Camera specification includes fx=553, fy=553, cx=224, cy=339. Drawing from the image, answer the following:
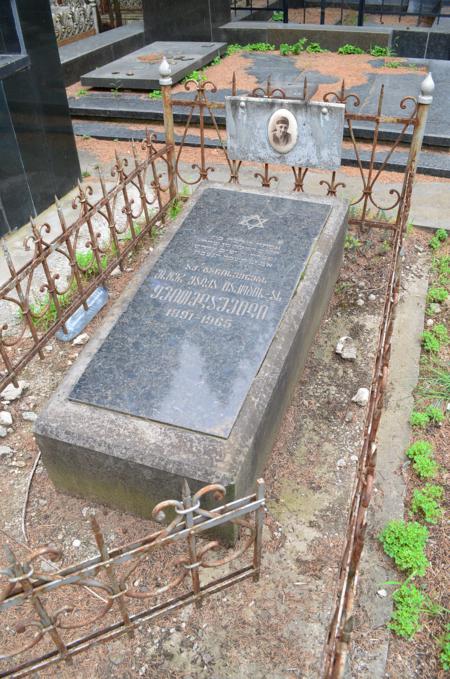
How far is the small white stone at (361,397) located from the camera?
3.54 meters

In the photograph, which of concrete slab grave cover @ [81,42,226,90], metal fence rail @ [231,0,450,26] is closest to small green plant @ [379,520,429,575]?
concrete slab grave cover @ [81,42,226,90]

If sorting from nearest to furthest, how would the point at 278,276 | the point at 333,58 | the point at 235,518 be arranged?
the point at 235,518 → the point at 278,276 → the point at 333,58

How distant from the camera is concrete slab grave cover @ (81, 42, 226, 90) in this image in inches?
331

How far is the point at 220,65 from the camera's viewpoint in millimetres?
9492

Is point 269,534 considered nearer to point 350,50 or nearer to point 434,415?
point 434,415

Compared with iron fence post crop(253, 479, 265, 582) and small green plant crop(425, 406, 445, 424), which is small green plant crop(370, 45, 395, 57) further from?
iron fence post crop(253, 479, 265, 582)

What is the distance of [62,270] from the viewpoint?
482 centimetres

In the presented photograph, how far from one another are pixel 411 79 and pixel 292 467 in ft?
24.0

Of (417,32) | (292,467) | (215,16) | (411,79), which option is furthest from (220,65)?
(292,467)

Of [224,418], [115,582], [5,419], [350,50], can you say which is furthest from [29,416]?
[350,50]

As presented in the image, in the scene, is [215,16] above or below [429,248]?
above

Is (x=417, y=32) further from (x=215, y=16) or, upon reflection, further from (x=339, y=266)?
(x=339, y=266)

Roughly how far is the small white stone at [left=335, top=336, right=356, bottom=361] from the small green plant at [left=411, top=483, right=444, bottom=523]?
1080 millimetres

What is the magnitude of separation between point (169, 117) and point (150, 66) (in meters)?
4.65
